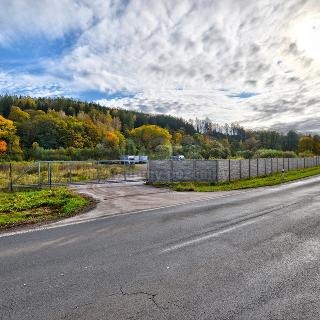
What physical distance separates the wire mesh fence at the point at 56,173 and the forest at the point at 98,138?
3725 centimetres

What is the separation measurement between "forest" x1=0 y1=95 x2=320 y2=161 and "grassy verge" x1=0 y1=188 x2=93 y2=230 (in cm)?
4856

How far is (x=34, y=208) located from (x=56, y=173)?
995cm

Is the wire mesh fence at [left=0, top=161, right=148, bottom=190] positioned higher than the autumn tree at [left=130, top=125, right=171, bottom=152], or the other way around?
the autumn tree at [left=130, top=125, right=171, bottom=152]

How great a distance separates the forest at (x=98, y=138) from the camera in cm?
7619

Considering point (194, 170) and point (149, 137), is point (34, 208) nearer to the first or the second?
point (194, 170)

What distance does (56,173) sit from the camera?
23.8m

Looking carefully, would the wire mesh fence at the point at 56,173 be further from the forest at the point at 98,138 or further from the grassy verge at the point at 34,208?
the forest at the point at 98,138

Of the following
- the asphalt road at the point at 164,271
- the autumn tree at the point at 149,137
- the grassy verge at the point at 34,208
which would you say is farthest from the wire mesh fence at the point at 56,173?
the autumn tree at the point at 149,137

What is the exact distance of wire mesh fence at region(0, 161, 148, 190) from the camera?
21.8m

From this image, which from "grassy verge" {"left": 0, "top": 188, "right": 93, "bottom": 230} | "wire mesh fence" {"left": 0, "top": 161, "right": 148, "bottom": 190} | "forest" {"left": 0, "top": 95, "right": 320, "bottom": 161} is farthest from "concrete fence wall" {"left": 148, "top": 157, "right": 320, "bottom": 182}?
"forest" {"left": 0, "top": 95, "right": 320, "bottom": 161}

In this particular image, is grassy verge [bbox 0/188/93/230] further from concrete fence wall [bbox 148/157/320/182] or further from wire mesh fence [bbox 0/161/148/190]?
concrete fence wall [bbox 148/157/320/182]

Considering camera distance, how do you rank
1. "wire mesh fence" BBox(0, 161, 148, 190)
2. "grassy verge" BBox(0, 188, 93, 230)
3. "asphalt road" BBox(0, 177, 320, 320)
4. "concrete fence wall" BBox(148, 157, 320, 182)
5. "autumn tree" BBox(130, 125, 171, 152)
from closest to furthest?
"asphalt road" BBox(0, 177, 320, 320) → "grassy verge" BBox(0, 188, 93, 230) → "wire mesh fence" BBox(0, 161, 148, 190) → "concrete fence wall" BBox(148, 157, 320, 182) → "autumn tree" BBox(130, 125, 171, 152)

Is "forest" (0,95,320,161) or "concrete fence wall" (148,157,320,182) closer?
"concrete fence wall" (148,157,320,182)

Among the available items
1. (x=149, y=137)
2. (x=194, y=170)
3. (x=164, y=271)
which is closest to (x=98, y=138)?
(x=149, y=137)
